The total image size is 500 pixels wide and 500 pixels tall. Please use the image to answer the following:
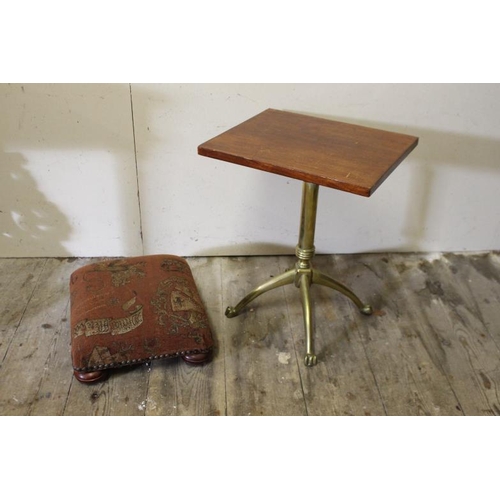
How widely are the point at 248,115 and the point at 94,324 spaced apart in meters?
0.95

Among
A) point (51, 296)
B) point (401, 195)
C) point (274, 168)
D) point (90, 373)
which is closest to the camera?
point (274, 168)

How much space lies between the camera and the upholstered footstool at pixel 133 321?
1.93 m

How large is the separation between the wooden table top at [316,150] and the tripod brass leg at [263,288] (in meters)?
0.53

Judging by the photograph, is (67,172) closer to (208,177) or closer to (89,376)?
(208,177)

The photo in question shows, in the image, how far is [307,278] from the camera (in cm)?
216

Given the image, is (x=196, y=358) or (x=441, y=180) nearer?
(x=196, y=358)

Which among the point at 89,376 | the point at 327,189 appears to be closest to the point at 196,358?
the point at 89,376

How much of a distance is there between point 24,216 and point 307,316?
48.7 inches

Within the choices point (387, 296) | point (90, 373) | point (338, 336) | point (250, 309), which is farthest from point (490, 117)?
point (90, 373)

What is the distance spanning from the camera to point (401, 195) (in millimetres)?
2512

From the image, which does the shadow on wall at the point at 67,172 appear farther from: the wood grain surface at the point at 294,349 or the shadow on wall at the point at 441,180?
the shadow on wall at the point at 441,180

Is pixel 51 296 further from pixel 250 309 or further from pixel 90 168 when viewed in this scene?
pixel 250 309

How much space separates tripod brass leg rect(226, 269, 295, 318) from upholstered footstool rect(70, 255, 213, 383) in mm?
178

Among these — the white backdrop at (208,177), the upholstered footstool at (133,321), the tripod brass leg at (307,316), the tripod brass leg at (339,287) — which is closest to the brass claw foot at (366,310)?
the tripod brass leg at (339,287)
